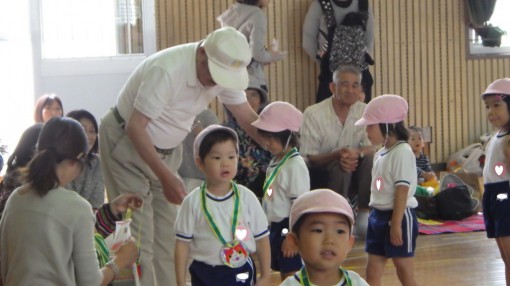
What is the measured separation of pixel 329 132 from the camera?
20.7ft

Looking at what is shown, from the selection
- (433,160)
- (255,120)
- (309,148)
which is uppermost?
(255,120)

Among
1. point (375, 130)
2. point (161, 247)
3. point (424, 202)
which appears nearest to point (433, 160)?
point (424, 202)

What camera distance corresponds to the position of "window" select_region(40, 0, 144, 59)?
28.8ft

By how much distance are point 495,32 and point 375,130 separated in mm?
5687

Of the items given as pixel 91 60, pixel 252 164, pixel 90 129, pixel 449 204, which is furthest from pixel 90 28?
pixel 449 204

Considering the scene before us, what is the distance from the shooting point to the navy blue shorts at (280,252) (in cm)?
474

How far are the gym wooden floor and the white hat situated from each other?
1894 mm

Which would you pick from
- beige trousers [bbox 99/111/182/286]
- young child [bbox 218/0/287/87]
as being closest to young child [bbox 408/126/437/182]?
young child [bbox 218/0/287/87]

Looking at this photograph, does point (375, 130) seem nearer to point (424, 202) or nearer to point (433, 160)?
point (424, 202)

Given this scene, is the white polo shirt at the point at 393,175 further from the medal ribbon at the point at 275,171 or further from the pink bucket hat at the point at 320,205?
the pink bucket hat at the point at 320,205

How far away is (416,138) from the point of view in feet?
26.0

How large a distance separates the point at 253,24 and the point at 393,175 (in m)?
3.45

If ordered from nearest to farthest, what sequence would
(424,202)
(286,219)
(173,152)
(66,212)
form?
(66,212) → (173,152) → (286,219) → (424,202)

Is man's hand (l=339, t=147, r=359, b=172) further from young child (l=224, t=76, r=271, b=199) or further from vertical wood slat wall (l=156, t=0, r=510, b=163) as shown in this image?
vertical wood slat wall (l=156, t=0, r=510, b=163)
